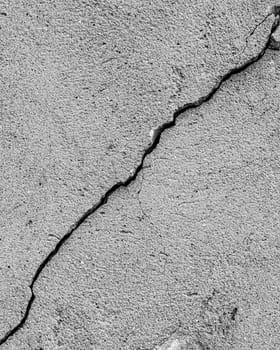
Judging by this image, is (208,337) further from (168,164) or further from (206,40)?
(206,40)

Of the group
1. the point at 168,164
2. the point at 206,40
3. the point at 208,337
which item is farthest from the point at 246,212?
the point at 206,40

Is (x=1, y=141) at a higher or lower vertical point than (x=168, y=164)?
lower

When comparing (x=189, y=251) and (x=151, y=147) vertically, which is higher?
(x=151, y=147)

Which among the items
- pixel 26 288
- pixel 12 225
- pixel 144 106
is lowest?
pixel 26 288

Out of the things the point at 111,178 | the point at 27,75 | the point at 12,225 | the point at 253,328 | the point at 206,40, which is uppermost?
the point at 206,40

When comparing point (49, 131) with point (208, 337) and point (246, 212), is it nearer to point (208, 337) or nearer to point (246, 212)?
point (246, 212)

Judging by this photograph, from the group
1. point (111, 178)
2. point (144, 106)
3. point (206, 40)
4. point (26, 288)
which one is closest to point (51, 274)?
point (26, 288)
